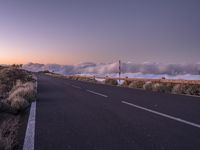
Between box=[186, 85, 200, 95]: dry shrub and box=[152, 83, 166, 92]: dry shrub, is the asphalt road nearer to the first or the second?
box=[186, 85, 200, 95]: dry shrub

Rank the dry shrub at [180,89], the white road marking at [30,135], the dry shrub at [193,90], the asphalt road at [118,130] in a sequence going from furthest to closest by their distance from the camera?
the dry shrub at [180,89], the dry shrub at [193,90], the white road marking at [30,135], the asphalt road at [118,130]

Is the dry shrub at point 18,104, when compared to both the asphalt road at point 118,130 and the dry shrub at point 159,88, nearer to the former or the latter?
the asphalt road at point 118,130

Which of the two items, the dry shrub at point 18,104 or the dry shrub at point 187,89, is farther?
the dry shrub at point 187,89

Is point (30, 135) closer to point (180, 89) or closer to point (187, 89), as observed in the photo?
point (187, 89)

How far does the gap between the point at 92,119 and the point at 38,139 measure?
2508 millimetres

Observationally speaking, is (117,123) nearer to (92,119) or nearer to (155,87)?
(92,119)

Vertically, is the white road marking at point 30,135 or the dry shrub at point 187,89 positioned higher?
the dry shrub at point 187,89

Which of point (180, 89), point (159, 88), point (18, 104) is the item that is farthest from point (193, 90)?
point (18, 104)

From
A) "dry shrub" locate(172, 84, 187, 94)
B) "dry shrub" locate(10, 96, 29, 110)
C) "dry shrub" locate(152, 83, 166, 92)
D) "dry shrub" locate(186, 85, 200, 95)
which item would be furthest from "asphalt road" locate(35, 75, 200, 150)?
"dry shrub" locate(152, 83, 166, 92)

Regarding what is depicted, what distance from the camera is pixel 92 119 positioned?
8.50m

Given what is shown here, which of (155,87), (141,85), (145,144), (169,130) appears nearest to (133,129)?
(169,130)

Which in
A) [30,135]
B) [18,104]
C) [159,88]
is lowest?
[30,135]

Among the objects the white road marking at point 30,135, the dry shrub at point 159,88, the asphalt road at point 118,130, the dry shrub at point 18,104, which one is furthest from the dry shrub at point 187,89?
the white road marking at point 30,135

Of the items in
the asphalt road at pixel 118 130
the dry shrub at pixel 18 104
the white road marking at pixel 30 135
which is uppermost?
the dry shrub at pixel 18 104
